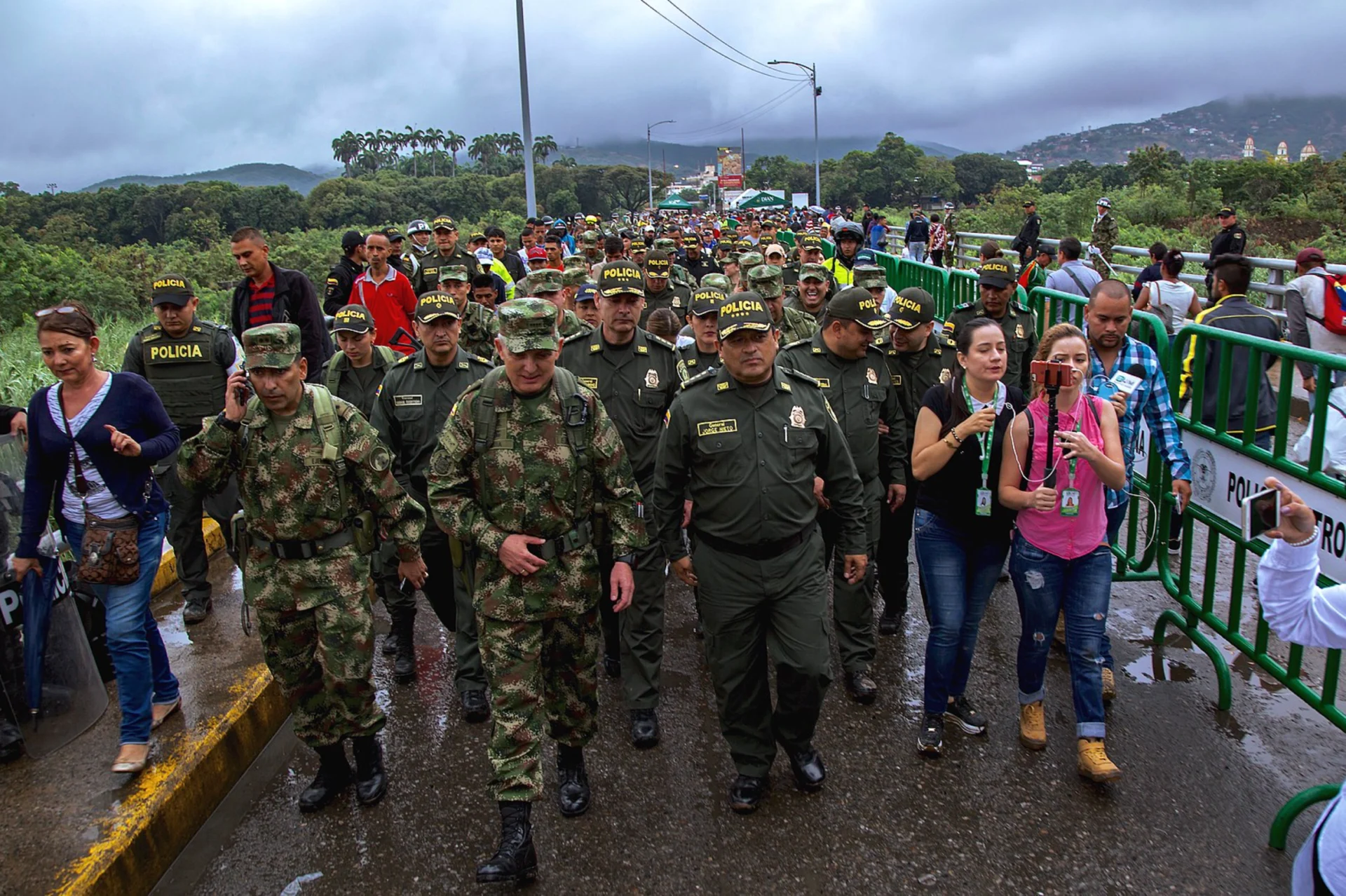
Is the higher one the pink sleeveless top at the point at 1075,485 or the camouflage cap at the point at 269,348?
the camouflage cap at the point at 269,348

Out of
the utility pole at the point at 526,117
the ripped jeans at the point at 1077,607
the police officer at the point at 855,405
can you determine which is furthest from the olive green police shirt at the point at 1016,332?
the utility pole at the point at 526,117

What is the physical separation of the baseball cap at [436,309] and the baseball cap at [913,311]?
2519 millimetres

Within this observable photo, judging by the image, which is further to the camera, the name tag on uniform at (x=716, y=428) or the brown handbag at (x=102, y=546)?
the brown handbag at (x=102, y=546)

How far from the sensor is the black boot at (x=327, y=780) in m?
4.11

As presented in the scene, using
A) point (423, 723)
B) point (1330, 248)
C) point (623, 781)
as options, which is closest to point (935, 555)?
point (623, 781)

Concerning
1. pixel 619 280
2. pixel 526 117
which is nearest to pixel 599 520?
pixel 619 280

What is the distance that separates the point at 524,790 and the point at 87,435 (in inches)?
96.5

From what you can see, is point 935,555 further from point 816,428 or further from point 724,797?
point 724,797

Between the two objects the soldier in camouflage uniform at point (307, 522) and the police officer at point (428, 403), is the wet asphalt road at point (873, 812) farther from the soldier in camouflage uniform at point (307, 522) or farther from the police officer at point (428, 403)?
the police officer at point (428, 403)

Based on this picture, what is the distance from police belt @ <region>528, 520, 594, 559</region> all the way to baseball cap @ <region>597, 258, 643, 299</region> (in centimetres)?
165

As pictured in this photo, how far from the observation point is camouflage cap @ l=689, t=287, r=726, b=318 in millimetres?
5871

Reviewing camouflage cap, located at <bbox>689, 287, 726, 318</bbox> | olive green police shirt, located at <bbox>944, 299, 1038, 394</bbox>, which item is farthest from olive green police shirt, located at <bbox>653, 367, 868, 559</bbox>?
olive green police shirt, located at <bbox>944, 299, 1038, 394</bbox>

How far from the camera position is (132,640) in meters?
4.20

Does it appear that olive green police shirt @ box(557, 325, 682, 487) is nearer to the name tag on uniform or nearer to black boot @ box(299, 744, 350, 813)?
the name tag on uniform
